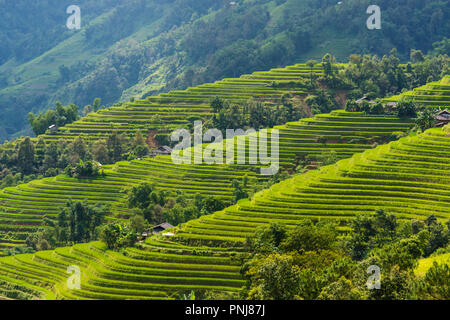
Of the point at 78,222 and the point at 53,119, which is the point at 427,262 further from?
the point at 53,119

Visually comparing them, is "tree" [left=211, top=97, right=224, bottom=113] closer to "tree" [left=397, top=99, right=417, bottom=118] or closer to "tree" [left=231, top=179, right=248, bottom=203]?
"tree" [left=397, top=99, right=417, bottom=118]

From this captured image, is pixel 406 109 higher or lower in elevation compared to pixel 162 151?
higher

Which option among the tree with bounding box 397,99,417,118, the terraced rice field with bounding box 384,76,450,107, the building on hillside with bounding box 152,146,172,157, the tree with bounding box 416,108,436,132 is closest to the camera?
the tree with bounding box 416,108,436,132

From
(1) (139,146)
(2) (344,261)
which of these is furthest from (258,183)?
(2) (344,261)

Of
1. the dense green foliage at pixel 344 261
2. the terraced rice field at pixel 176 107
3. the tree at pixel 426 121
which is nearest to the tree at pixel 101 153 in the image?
the terraced rice field at pixel 176 107

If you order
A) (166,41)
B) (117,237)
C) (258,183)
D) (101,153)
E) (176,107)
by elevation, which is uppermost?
(166,41)

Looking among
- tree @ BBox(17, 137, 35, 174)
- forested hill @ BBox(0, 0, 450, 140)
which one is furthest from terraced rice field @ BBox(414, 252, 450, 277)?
forested hill @ BBox(0, 0, 450, 140)

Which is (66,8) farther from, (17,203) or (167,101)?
(17,203)
